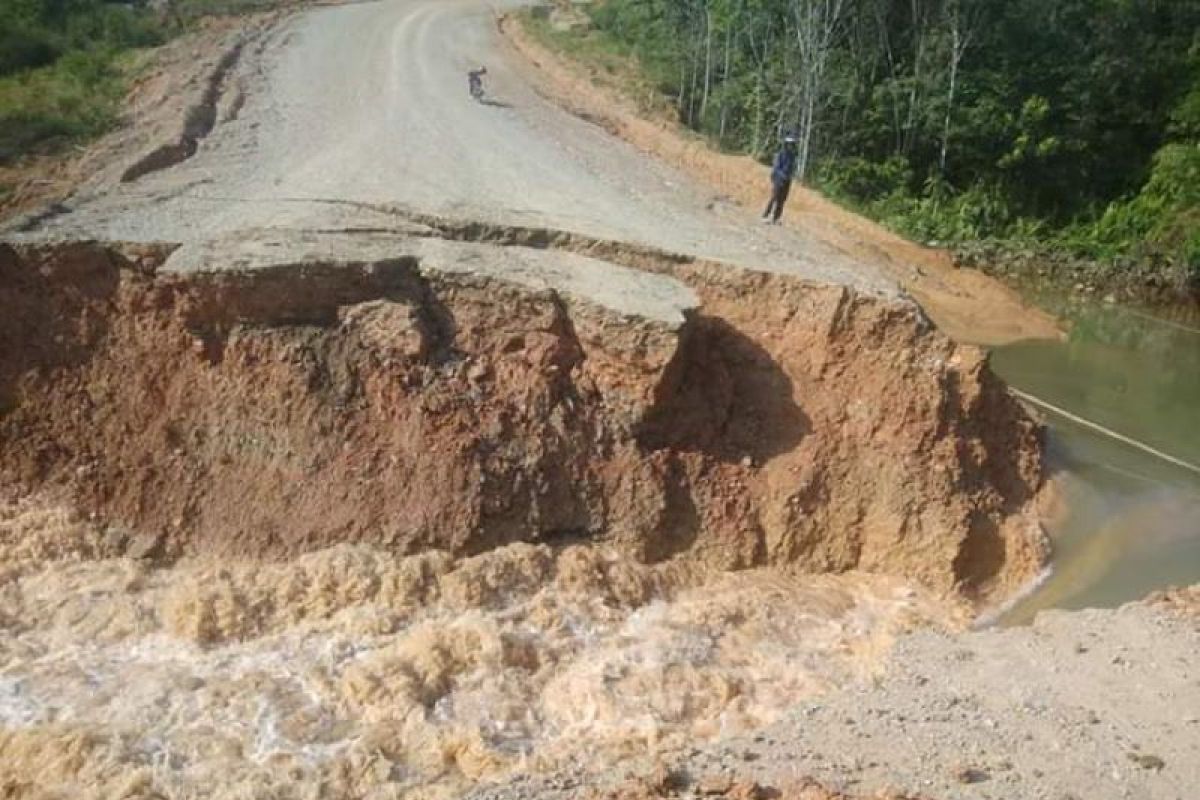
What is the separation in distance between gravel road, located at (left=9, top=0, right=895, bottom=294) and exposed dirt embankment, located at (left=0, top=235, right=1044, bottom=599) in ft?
3.45

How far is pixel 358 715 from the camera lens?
26.0ft

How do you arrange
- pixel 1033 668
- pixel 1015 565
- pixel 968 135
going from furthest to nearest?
pixel 968 135
pixel 1015 565
pixel 1033 668

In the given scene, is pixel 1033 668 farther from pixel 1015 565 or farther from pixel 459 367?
pixel 459 367

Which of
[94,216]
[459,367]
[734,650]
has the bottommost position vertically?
[734,650]

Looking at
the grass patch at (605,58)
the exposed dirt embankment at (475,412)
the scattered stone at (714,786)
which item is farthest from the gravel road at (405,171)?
the scattered stone at (714,786)

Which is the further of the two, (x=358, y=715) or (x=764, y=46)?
(x=764, y=46)

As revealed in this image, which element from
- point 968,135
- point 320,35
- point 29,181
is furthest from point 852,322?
point 320,35

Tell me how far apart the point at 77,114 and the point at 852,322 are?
544 inches

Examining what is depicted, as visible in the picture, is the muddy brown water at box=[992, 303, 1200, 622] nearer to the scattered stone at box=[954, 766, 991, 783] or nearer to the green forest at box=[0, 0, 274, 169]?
the scattered stone at box=[954, 766, 991, 783]

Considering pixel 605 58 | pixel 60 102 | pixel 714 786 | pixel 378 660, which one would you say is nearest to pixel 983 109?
pixel 605 58

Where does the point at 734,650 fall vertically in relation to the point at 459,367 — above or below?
below

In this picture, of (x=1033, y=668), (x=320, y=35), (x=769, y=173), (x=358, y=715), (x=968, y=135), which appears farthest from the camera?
(x=320, y=35)

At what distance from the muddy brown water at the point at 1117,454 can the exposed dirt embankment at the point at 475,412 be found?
2.29 ft

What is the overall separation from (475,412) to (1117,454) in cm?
817
